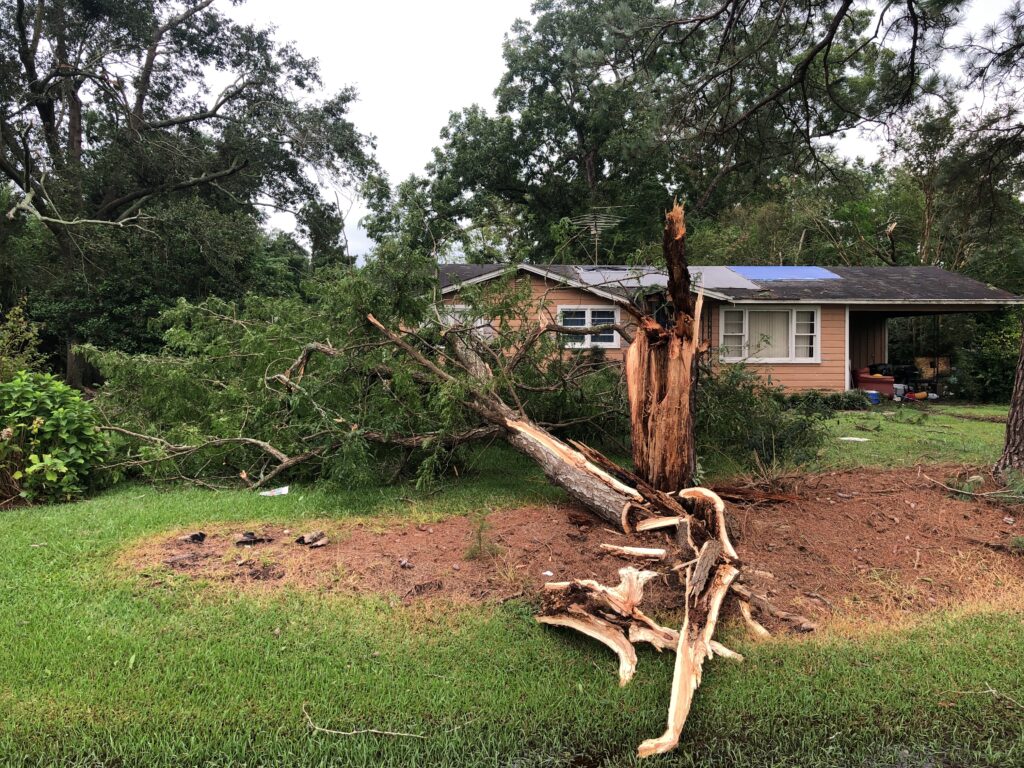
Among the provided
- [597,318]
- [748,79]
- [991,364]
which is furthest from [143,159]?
[991,364]

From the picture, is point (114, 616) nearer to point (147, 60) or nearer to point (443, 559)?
point (443, 559)

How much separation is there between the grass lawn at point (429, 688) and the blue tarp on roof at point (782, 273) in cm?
1447

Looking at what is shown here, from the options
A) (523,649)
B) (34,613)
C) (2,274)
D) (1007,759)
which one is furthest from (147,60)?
(1007,759)

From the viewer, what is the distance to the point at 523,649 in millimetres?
3135

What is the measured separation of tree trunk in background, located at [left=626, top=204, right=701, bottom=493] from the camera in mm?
4996

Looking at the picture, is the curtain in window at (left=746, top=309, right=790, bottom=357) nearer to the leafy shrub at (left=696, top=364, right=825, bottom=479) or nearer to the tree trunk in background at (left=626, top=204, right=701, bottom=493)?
the leafy shrub at (left=696, top=364, right=825, bottom=479)

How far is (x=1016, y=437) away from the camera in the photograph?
17.4 feet

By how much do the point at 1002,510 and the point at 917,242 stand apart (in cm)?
2838

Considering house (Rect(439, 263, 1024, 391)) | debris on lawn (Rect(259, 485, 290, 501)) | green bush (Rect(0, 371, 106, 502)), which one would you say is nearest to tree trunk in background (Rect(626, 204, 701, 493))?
debris on lawn (Rect(259, 485, 290, 501))

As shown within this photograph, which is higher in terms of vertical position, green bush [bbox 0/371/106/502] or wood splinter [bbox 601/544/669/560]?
green bush [bbox 0/371/106/502]

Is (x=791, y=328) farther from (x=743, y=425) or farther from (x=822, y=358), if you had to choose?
(x=743, y=425)

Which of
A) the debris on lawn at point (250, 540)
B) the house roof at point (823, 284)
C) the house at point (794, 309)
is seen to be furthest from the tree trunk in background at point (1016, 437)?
the house at point (794, 309)

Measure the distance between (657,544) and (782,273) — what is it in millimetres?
14961

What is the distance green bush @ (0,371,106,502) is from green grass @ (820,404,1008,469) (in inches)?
277
